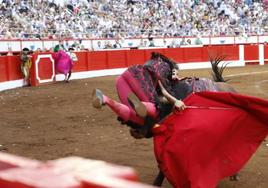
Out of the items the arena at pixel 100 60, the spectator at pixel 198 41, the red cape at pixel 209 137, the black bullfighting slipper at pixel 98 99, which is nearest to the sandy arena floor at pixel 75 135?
the arena at pixel 100 60

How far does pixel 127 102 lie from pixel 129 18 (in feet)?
66.5

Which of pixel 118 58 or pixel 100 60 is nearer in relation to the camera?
pixel 100 60

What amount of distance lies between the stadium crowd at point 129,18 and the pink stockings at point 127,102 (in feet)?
44.0

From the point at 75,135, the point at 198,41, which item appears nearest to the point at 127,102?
the point at 75,135

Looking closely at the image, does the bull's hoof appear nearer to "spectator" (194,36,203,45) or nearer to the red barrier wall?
the red barrier wall

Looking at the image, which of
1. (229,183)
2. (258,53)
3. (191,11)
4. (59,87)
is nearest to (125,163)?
(229,183)

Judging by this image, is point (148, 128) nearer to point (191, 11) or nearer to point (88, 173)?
point (88, 173)

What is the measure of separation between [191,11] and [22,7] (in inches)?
437

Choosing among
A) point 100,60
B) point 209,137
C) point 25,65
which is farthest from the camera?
point 100,60

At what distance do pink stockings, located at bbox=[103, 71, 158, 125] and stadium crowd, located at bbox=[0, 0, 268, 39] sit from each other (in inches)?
528

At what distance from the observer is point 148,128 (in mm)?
4168

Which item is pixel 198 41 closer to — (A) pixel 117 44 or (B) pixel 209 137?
(A) pixel 117 44

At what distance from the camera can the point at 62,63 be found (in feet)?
50.2

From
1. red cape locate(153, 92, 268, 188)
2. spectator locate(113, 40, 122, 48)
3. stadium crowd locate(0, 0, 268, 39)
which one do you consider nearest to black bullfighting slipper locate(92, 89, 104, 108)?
red cape locate(153, 92, 268, 188)
